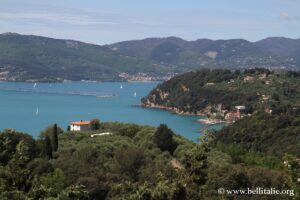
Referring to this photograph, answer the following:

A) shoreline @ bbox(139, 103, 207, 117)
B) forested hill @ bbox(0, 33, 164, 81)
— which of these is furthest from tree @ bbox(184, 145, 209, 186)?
forested hill @ bbox(0, 33, 164, 81)

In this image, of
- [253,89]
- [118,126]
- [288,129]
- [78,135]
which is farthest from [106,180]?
[253,89]

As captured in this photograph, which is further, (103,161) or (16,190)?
(103,161)

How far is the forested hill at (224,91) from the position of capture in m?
63.4

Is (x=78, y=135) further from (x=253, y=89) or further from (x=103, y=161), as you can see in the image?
(x=253, y=89)

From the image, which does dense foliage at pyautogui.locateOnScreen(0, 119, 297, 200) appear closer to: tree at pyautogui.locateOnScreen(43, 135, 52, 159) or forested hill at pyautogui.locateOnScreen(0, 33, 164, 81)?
tree at pyautogui.locateOnScreen(43, 135, 52, 159)

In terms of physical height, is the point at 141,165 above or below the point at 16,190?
below

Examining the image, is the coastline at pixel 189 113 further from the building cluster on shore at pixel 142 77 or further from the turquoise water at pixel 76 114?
the building cluster on shore at pixel 142 77

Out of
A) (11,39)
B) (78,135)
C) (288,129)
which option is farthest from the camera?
(11,39)

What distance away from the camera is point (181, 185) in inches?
280

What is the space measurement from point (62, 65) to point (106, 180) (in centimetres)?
16069

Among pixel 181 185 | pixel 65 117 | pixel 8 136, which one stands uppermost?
pixel 8 136

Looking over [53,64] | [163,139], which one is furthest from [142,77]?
[163,139]

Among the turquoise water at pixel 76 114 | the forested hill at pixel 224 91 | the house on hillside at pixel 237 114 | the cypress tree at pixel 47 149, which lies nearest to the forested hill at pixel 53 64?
the turquoise water at pixel 76 114

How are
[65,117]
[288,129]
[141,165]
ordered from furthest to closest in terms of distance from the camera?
[65,117] < [288,129] < [141,165]
